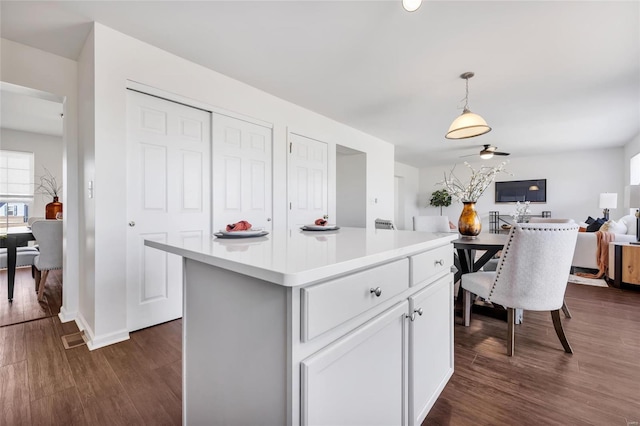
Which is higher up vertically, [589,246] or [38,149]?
[38,149]

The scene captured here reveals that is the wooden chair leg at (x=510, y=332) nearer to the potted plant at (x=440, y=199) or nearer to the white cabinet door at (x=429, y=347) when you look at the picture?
the white cabinet door at (x=429, y=347)

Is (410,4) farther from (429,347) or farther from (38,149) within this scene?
(38,149)

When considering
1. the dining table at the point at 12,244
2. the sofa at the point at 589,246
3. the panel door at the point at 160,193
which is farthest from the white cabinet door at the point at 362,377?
the sofa at the point at 589,246

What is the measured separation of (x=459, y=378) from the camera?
160cm

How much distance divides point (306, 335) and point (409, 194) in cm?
868

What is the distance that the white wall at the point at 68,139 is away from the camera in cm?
234

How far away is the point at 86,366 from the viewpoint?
1732 mm

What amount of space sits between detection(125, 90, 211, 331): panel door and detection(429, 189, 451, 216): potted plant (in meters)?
7.61

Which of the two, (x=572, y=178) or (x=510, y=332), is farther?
(x=572, y=178)

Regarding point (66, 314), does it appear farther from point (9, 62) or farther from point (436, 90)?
point (436, 90)

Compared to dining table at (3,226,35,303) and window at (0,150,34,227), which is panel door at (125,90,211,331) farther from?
window at (0,150,34,227)

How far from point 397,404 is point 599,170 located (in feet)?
28.6

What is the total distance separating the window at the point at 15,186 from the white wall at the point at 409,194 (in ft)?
26.9

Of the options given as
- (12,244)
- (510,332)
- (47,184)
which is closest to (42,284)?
(12,244)
